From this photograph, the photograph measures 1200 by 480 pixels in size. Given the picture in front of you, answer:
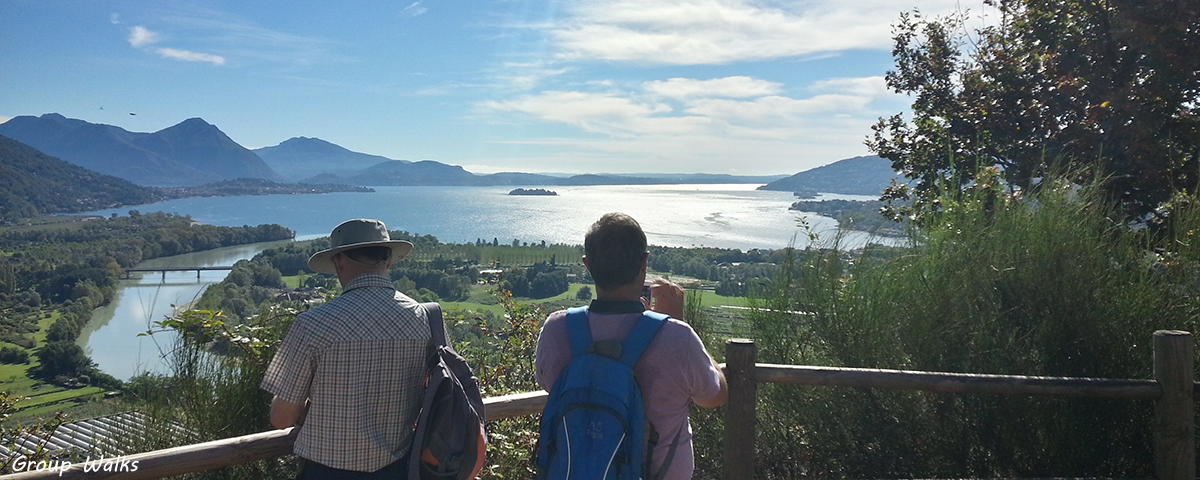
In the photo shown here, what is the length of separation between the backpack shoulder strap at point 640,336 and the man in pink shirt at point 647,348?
0.06 feet

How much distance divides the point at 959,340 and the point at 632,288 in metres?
2.70

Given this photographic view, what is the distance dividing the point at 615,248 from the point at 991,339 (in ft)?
9.26

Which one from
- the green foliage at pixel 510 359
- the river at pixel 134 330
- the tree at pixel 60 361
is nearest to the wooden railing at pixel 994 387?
the green foliage at pixel 510 359

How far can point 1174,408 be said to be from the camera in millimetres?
3152

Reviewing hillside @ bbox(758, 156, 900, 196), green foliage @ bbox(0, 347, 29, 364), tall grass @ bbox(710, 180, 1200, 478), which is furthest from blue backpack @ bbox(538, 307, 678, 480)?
hillside @ bbox(758, 156, 900, 196)

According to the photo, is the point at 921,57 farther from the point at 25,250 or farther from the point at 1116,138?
the point at 25,250

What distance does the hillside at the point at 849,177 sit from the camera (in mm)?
14719

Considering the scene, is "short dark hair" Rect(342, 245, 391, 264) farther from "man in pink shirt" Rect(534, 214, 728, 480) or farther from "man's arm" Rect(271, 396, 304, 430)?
"man in pink shirt" Rect(534, 214, 728, 480)

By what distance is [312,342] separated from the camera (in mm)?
2283

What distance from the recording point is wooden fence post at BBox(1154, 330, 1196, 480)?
10.2 ft

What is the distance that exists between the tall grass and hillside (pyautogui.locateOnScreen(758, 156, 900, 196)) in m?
8.22

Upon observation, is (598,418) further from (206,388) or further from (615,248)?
(206,388)

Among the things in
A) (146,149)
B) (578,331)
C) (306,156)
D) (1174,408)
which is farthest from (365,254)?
(306,156)

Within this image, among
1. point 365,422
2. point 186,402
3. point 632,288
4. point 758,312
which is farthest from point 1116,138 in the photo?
point 186,402
